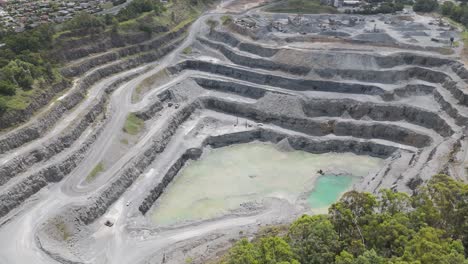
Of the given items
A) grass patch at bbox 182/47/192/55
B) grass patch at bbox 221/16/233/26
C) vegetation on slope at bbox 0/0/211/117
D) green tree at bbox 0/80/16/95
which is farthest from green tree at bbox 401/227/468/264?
grass patch at bbox 221/16/233/26

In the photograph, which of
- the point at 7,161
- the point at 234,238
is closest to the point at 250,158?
the point at 234,238

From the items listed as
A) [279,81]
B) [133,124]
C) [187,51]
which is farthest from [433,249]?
[187,51]

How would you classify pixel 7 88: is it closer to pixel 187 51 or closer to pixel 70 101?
pixel 70 101

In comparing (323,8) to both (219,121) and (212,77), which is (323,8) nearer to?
(212,77)

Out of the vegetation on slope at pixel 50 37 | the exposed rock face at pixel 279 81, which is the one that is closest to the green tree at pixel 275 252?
the vegetation on slope at pixel 50 37

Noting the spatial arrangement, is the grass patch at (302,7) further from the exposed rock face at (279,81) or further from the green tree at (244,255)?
the green tree at (244,255)
